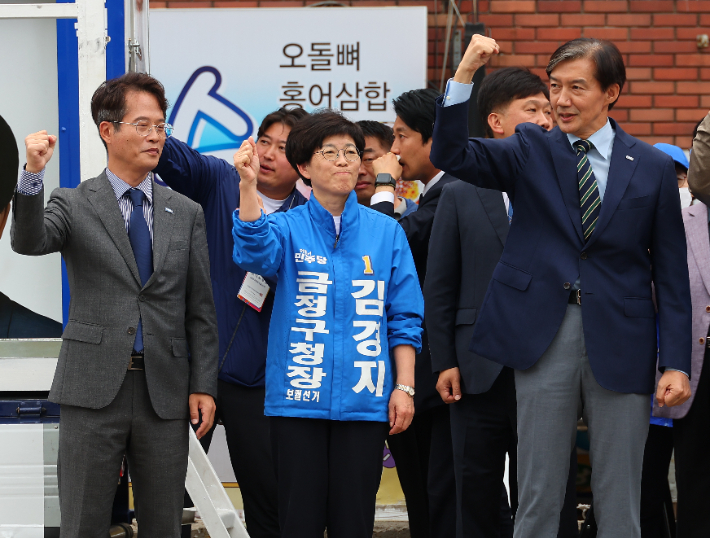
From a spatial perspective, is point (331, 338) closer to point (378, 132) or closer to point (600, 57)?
point (600, 57)

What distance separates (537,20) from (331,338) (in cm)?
367

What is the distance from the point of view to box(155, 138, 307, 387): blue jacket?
356cm

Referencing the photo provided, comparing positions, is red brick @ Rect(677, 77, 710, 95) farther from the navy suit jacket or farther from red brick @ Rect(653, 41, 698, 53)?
the navy suit jacket

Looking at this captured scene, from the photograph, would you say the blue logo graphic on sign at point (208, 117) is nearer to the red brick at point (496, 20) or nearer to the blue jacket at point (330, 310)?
the red brick at point (496, 20)

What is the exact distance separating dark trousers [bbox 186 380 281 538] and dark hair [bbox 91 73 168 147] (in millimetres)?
1217

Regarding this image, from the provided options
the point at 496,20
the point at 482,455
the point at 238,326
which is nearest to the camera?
the point at 482,455

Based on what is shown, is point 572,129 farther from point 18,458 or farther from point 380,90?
point 380,90

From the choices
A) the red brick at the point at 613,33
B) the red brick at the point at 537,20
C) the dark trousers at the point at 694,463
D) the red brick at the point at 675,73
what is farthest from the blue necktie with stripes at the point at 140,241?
the red brick at the point at 675,73

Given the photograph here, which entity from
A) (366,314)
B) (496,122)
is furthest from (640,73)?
(366,314)

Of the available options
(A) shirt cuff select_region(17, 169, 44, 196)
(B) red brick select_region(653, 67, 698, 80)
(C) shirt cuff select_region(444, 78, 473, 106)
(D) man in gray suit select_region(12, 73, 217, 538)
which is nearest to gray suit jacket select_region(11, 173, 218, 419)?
(D) man in gray suit select_region(12, 73, 217, 538)

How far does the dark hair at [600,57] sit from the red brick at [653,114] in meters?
3.14

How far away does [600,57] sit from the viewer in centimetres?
278

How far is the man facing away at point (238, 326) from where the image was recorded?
3564 millimetres

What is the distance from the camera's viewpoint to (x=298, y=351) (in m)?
2.88
